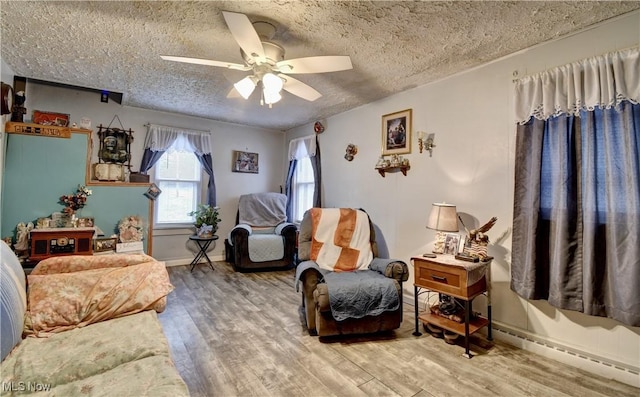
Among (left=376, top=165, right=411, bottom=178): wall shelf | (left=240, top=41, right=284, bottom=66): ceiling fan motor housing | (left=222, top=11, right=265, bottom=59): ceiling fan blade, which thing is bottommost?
(left=376, top=165, right=411, bottom=178): wall shelf

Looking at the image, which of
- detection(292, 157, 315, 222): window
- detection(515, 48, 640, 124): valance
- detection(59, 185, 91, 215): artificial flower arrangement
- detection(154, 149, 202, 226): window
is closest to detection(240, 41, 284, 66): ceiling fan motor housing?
detection(515, 48, 640, 124): valance

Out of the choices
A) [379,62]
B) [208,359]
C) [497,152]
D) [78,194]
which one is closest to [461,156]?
[497,152]

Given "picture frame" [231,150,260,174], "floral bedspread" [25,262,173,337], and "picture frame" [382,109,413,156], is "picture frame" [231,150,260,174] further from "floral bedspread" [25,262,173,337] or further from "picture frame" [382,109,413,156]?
"floral bedspread" [25,262,173,337]

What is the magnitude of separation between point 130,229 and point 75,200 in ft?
2.00

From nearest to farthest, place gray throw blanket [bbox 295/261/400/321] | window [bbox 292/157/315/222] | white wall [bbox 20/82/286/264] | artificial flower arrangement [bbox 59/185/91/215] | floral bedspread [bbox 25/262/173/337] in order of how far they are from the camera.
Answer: floral bedspread [bbox 25/262/173/337] < gray throw blanket [bbox 295/261/400/321] < artificial flower arrangement [bbox 59/185/91/215] < white wall [bbox 20/82/286/264] < window [bbox 292/157/315/222]

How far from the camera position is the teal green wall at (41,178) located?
2.77m

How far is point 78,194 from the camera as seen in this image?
308cm

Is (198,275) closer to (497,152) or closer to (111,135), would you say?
(111,135)

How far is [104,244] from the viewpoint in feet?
10.5

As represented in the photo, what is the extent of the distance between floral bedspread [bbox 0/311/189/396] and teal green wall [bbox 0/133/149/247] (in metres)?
2.13

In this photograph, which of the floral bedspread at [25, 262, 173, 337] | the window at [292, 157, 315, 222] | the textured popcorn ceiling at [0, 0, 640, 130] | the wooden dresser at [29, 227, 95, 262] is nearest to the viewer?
the floral bedspread at [25, 262, 173, 337]

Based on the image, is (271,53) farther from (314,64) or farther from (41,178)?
(41,178)

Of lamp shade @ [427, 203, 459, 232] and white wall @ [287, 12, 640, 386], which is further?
lamp shade @ [427, 203, 459, 232]

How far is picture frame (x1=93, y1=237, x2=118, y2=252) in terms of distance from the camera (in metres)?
3.17
